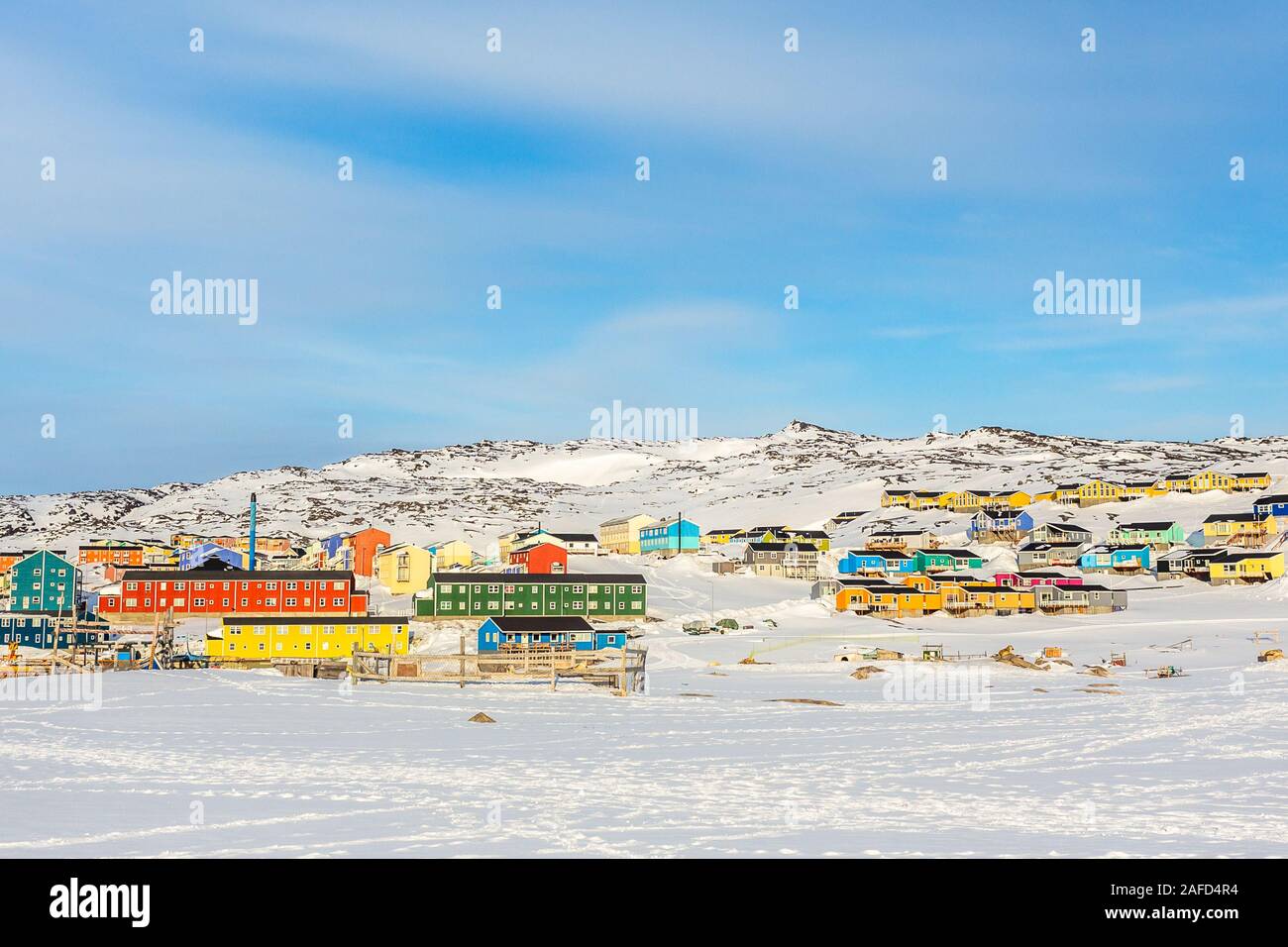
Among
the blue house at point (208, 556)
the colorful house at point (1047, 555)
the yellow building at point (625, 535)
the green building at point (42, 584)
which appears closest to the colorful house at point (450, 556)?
the blue house at point (208, 556)

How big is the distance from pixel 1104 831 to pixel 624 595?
68.1m

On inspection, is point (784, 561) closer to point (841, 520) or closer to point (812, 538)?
point (812, 538)

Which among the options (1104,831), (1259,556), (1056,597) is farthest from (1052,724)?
(1259,556)

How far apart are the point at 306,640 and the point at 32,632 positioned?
25.6 metres

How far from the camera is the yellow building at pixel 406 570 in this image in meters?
100

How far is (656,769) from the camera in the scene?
24.2 meters

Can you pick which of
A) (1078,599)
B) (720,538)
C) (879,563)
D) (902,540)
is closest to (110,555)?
(720,538)

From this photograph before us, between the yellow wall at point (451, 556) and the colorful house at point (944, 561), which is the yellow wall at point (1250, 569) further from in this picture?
the yellow wall at point (451, 556)

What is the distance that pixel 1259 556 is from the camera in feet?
333

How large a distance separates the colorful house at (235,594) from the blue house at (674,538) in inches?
1977

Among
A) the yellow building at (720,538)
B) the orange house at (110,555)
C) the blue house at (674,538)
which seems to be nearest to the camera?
the orange house at (110,555)

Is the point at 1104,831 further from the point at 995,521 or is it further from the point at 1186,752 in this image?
the point at 995,521
